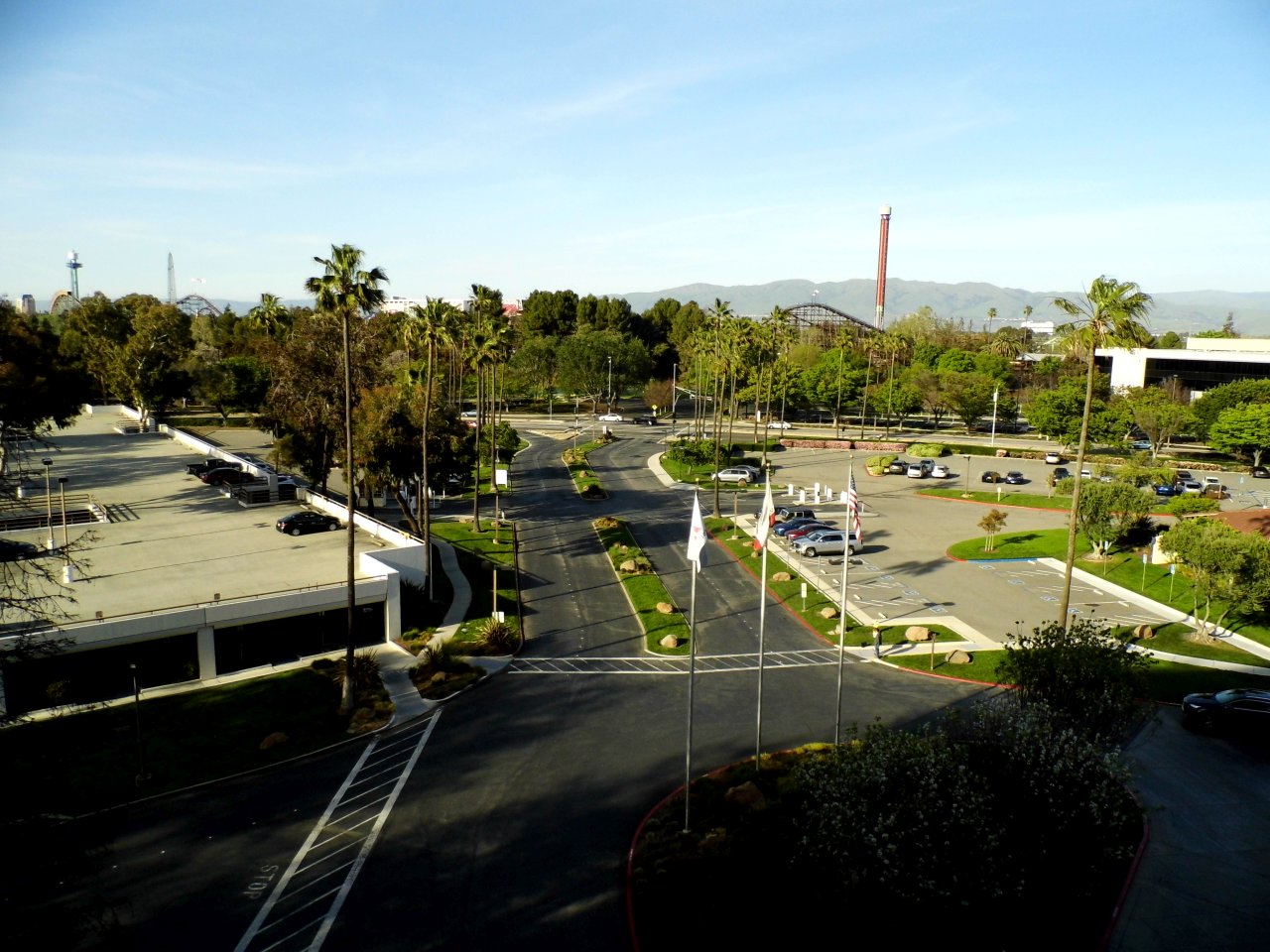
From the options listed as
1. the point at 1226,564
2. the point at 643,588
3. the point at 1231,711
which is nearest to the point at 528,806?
the point at 643,588

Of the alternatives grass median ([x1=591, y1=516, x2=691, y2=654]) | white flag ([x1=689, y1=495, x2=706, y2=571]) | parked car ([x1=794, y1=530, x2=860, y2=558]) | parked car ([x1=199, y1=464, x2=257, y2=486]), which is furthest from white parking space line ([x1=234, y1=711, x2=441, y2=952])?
parked car ([x1=199, y1=464, x2=257, y2=486])

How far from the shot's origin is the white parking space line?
20.1 m

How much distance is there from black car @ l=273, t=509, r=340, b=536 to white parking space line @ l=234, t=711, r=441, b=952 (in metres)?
21.5

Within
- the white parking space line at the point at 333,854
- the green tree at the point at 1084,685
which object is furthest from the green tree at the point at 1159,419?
the white parking space line at the point at 333,854

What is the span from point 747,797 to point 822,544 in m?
31.0

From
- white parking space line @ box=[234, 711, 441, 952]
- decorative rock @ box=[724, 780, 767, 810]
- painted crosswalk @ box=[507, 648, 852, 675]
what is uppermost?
decorative rock @ box=[724, 780, 767, 810]

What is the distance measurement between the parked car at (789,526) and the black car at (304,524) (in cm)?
2820

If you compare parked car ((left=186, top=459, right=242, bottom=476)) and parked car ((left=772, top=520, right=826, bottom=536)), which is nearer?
Answer: parked car ((left=772, top=520, right=826, bottom=536))

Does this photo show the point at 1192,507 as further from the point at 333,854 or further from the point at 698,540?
the point at 333,854

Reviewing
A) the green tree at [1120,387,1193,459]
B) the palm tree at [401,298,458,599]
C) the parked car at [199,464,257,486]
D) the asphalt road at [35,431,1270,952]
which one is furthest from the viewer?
the green tree at [1120,387,1193,459]

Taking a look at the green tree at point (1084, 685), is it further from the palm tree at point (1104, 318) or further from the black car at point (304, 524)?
the black car at point (304, 524)

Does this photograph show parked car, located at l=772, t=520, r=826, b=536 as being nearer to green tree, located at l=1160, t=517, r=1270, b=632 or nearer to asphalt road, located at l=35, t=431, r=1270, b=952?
asphalt road, located at l=35, t=431, r=1270, b=952

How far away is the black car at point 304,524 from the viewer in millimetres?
48344

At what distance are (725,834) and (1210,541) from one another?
28.3 metres
